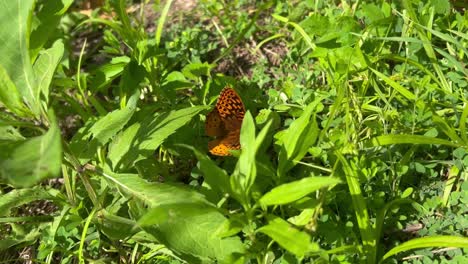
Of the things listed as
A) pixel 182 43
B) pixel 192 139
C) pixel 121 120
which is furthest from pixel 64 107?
pixel 121 120

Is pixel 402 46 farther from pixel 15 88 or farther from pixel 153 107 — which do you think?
pixel 15 88

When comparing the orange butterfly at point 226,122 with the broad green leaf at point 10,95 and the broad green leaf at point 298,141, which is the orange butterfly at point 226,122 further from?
the broad green leaf at point 10,95

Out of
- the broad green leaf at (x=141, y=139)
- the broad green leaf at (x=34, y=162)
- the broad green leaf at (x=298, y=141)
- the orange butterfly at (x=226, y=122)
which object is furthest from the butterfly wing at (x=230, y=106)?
the broad green leaf at (x=34, y=162)

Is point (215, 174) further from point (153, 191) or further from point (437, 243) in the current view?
point (437, 243)

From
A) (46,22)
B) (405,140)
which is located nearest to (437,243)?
(405,140)

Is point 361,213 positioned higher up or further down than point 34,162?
further down

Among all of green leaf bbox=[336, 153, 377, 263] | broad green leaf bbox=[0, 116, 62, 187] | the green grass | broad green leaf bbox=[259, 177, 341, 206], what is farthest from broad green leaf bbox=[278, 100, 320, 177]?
broad green leaf bbox=[0, 116, 62, 187]
